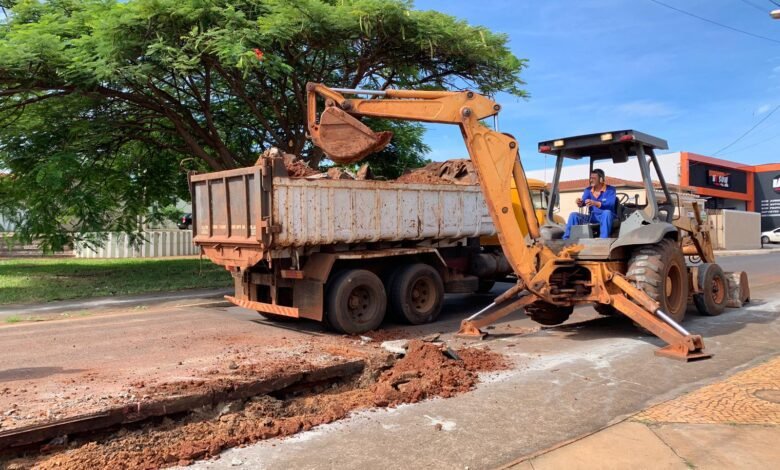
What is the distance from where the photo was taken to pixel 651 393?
18.8 feet

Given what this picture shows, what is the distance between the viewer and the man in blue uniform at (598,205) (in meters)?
8.52

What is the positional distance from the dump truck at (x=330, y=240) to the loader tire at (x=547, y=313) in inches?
71.7

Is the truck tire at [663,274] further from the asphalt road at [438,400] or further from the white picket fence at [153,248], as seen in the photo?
the white picket fence at [153,248]

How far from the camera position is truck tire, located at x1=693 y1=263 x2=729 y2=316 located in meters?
9.84

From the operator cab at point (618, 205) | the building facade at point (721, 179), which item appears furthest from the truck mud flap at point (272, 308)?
the building facade at point (721, 179)

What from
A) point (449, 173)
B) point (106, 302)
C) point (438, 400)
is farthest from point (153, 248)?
point (438, 400)

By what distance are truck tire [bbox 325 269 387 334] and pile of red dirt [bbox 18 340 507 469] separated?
222cm

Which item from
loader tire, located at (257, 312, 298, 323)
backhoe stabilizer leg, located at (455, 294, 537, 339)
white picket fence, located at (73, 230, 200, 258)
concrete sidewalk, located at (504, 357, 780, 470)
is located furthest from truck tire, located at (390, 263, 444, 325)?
white picket fence, located at (73, 230, 200, 258)

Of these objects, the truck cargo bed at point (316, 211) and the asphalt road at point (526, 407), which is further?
the truck cargo bed at point (316, 211)

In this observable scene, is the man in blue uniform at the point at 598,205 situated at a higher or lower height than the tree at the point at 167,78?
lower


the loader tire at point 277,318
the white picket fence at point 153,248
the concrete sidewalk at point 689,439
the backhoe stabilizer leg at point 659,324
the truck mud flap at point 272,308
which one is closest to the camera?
the concrete sidewalk at point 689,439

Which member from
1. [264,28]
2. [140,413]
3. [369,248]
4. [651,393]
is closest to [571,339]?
[651,393]

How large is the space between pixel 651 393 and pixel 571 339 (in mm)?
2536

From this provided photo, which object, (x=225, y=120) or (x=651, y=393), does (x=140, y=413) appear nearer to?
(x=651, y=393)
